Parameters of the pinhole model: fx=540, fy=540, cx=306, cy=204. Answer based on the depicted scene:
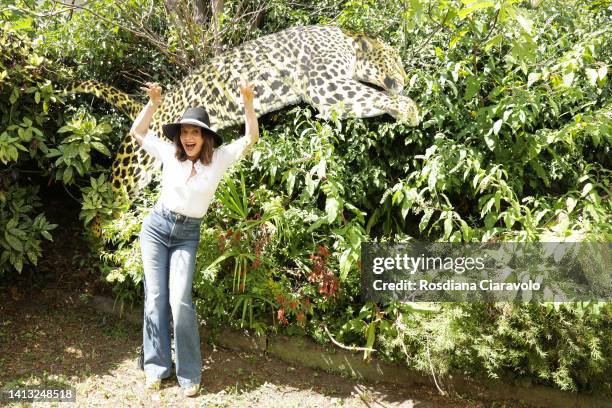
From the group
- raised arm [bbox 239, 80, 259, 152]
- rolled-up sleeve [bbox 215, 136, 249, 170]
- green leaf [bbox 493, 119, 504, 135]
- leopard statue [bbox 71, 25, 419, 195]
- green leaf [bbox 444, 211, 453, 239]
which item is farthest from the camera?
leopard statue [bbox 71, 25, 419, 195]

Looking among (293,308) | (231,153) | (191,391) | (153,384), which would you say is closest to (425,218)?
(293,308)

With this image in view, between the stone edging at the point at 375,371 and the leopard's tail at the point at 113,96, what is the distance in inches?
86.5

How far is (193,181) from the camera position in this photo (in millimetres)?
3441

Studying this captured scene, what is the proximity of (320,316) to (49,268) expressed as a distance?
2601 millimetres

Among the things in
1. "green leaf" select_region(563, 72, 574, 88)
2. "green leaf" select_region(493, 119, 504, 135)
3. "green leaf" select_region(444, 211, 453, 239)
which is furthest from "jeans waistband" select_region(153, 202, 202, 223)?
"green leaf" select_region(563, 72, 574, 88)

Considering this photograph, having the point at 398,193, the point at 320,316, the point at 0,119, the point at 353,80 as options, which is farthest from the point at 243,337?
the point at 0,119

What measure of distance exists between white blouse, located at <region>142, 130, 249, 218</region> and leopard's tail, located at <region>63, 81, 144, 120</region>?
1776mm

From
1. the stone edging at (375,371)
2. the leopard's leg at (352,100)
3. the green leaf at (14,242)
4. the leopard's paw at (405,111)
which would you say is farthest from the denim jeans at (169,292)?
the leopard's paw at (405,111)

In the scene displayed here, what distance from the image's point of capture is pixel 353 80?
480 cm

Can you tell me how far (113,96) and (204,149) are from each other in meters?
2.05

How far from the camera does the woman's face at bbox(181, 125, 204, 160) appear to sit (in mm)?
3490

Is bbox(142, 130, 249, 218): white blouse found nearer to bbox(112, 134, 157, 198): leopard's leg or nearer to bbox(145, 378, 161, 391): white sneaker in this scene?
bbox(145, 378, 161, 391): white sneaker

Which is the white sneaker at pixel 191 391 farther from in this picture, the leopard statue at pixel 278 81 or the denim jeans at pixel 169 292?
the leopard statue at pixel 278 81

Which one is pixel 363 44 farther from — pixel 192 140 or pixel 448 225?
pixel 192 140
